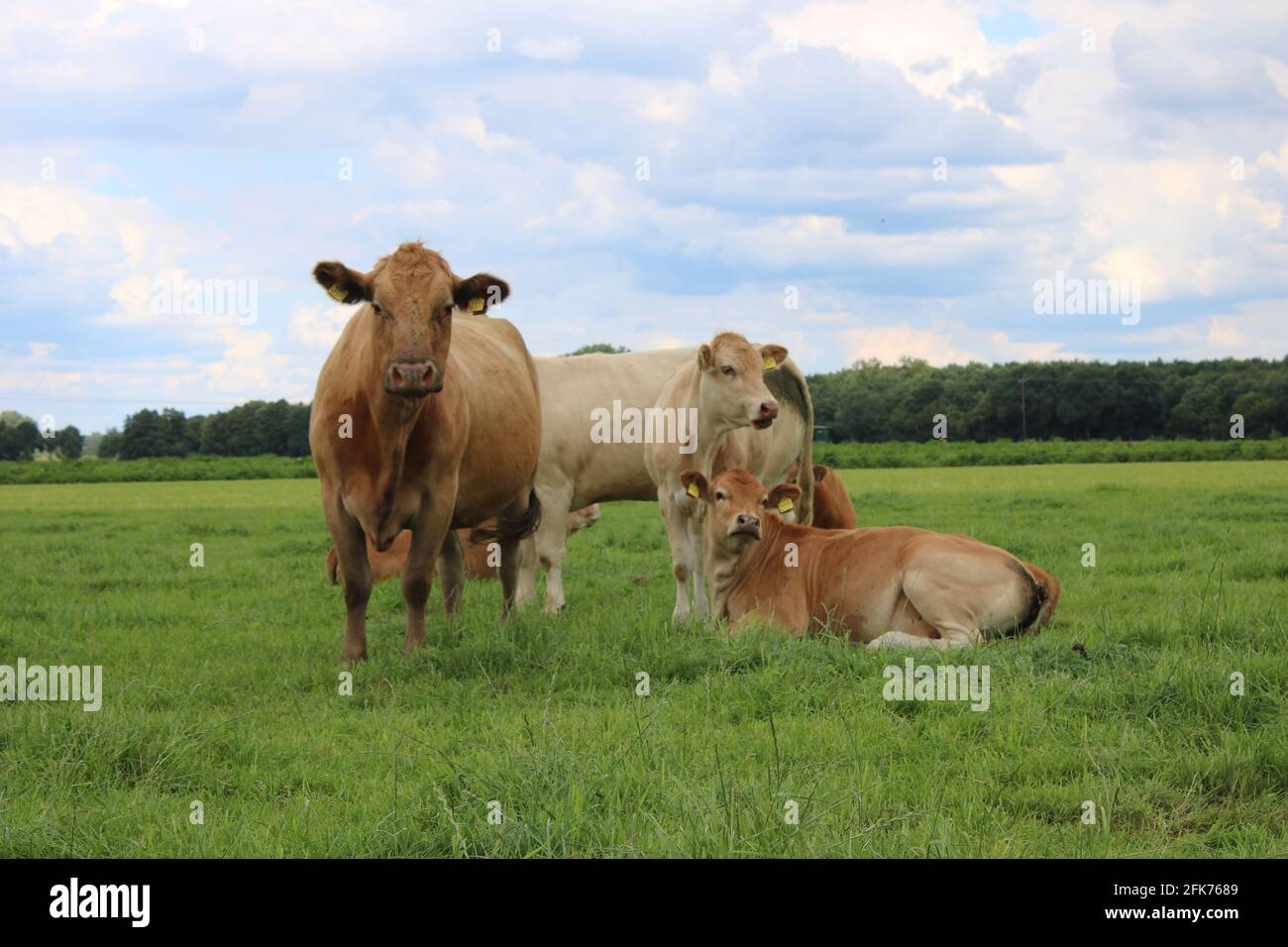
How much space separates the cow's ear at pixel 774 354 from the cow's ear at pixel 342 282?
391cm

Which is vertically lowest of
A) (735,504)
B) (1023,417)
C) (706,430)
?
(735,504)

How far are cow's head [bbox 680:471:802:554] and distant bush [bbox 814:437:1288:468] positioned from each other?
1391 inches

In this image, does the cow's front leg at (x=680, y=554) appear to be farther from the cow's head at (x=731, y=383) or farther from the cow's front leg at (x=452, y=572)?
the cow's front leg at (x=452, y=572)

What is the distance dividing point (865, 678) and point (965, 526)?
1035cm

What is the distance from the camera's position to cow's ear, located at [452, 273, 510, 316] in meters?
7.71

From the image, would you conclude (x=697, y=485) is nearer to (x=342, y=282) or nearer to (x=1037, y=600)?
(x=1037, y=600)

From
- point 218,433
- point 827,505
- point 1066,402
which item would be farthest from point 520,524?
point 1066,402

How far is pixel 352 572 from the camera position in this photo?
7.52 meters

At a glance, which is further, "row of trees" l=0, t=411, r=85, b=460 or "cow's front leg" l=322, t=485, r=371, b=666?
"row of trees" l=0, t=411, r=85, b=460

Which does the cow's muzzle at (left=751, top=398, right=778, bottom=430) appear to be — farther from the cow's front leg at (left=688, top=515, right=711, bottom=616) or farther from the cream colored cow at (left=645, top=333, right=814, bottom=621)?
the cow's front leg at (left=688, top=515, right=711, bottom=616)

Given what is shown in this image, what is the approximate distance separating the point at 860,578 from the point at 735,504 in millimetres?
978

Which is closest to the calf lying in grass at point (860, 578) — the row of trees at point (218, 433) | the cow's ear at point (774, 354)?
the cow's ear at point (774, 354)

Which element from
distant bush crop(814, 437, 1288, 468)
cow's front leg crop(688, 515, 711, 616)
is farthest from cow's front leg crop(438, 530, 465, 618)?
distant bush crop(814, 437, 1288, 468)

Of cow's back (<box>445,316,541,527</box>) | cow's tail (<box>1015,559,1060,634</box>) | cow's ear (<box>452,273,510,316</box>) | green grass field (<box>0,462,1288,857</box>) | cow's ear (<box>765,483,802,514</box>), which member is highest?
cow's ear (<box>452,273,510,316</box>)
